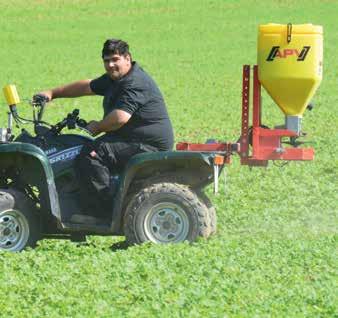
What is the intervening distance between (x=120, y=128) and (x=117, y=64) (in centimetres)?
54

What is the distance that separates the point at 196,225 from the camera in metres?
9.86

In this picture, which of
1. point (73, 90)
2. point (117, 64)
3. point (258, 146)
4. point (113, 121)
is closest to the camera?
point (113, 121)

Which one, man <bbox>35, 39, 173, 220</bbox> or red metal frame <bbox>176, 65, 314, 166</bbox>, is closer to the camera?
man <bbox>35, 39, 173, 220</bbox>

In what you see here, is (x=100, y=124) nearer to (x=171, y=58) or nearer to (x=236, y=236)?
(x=236, y=236)

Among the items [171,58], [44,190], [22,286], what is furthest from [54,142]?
[171,58]

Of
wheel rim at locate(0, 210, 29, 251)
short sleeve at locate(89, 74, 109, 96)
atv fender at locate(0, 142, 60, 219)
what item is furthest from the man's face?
wheel rim at locate(0, 210, 29, 251)

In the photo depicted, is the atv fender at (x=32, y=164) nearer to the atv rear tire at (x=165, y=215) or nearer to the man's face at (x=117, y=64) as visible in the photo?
the atv rear tire at (x=165, y=215)

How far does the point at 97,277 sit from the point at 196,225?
155cm

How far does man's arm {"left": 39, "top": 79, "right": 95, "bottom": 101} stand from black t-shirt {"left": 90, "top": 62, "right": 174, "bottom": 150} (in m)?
0.48

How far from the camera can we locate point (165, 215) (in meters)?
9.95

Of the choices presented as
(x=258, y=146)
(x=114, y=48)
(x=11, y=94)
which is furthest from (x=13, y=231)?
(x=258, y=146)

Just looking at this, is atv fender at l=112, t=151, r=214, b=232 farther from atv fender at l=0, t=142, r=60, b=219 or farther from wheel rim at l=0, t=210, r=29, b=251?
wheel rim at l=0, t=210, r=29, b=251

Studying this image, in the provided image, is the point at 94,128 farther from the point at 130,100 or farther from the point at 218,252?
the point at 218,252

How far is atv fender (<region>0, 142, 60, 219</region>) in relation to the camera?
9758mm
